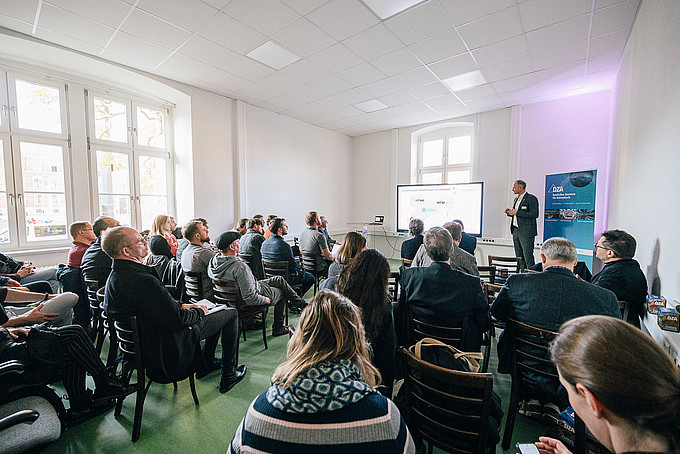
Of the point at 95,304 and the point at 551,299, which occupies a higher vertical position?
the point at 551,299

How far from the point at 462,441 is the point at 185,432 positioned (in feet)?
5.26

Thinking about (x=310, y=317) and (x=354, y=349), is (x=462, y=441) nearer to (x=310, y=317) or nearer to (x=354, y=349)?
(x=354, y=349)

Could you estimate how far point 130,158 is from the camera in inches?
195

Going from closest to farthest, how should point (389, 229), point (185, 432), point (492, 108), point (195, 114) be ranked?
point (185, 432), point (195, 114), point (492, 108), point (389, 229)

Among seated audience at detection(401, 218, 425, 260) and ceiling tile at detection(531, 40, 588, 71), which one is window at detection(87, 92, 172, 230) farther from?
ceiling tile at detection(531, 40, 588, 71)

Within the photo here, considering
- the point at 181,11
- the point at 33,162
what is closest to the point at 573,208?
the point at 181,11

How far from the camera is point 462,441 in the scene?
124cm

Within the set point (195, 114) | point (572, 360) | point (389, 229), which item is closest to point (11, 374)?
point (572, 360)

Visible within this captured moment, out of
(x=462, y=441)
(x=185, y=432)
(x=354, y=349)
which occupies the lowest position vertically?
(x=185, y=432)

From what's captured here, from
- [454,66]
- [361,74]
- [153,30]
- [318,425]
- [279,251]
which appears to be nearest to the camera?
[318,425]

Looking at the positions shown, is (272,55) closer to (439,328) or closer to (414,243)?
(414,243)

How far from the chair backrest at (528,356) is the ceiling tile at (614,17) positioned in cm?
344

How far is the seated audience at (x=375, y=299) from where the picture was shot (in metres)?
1.65

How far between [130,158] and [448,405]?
5731 millimetres
